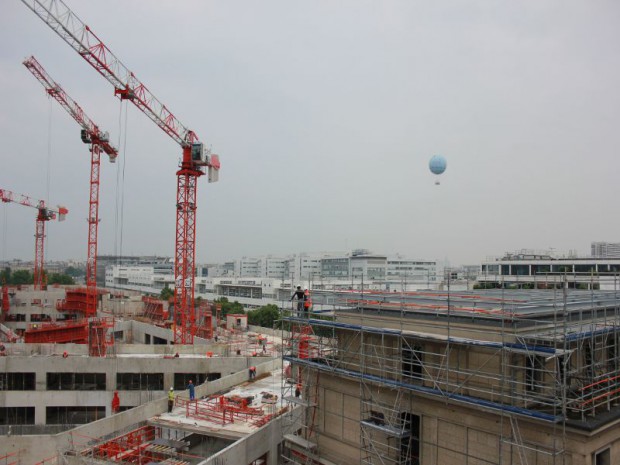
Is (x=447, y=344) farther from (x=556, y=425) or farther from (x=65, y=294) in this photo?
(x=65, y=294)

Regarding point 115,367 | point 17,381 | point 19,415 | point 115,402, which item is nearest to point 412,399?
point 115,402

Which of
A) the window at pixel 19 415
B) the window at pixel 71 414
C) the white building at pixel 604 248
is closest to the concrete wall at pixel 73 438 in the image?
the window at pixel 71 414

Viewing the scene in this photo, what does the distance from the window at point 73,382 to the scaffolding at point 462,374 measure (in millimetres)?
19431

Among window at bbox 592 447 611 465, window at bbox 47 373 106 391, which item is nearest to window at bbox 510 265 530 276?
window at bbox 47 373 106 391

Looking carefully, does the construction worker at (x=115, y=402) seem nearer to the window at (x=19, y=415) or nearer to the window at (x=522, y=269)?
the window at (x=19, y=415)

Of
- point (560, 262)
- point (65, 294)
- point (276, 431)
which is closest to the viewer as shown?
point (276, 431)

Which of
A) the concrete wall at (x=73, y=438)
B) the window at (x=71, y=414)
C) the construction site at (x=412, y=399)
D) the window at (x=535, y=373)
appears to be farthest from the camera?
the window at (x=71, y=414)

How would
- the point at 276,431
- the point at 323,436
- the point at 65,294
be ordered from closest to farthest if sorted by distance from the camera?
the point at 323,436 < the point at 276,431 < the point at 65,294

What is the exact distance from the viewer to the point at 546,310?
1538 cm

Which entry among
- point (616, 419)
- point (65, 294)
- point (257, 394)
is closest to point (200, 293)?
point (65, 294)

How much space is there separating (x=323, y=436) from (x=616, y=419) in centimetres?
995

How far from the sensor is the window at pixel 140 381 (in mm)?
34000

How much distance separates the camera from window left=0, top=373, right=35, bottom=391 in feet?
112

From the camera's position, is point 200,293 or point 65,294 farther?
point 200,293
